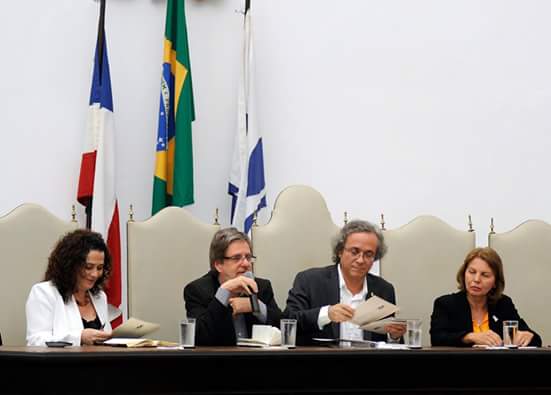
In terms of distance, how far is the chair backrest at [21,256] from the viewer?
5.22 meters

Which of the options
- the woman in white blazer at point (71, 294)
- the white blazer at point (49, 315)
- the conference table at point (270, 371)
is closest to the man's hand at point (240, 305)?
the woman in white blazer at point (71, 294)

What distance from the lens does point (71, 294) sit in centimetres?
471

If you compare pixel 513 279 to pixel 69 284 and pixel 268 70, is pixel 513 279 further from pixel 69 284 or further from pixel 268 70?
pixel 69 284

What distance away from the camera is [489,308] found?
204 inches

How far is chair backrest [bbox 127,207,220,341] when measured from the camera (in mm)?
5512

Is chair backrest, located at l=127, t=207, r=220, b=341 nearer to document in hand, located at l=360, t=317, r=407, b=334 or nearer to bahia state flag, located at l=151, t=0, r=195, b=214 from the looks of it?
bahia state flag, located at l=151, t=0, r=195, b=214

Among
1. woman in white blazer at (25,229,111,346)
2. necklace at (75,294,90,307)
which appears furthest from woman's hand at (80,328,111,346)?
necklace at (75,294,90,307)

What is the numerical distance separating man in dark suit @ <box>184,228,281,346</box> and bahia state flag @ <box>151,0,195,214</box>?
5.12 ft

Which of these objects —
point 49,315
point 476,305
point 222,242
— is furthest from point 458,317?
point 49,315

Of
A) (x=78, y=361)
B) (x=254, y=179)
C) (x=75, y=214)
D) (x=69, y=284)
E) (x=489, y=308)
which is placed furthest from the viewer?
(x=254, y=179)

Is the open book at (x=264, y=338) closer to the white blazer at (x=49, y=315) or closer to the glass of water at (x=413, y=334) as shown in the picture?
the glass of water at (x=413, y=334)

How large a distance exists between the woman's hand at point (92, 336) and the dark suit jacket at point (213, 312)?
40 cm

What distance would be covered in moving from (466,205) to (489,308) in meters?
2.04

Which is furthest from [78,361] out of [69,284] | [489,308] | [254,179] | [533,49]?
[533,49]
